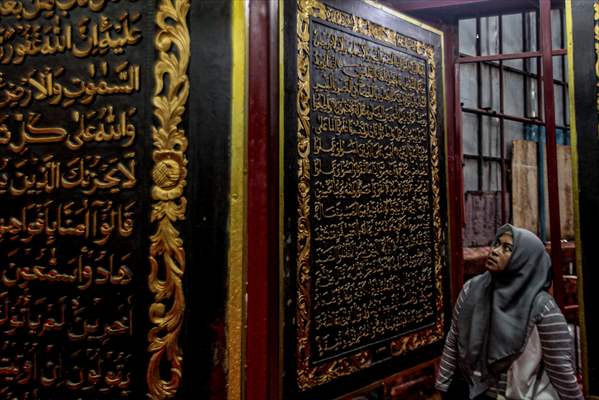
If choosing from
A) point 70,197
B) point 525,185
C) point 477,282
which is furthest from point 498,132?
point 70,197

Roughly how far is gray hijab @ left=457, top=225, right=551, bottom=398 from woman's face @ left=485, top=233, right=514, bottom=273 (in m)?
0.02

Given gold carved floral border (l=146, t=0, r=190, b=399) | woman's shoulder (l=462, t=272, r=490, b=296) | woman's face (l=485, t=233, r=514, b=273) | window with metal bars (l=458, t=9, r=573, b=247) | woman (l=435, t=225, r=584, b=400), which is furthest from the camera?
window with metal bars (l=458, t=9, r=573, b=247)

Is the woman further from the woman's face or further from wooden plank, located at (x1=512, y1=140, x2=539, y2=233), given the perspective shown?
wooden plank, located at (x1=512, y1=140, x2=539, y2=233)

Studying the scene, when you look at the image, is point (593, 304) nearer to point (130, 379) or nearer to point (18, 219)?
point (130, 379)

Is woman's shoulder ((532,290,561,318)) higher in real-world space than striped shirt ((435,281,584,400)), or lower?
higher

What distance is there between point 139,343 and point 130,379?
0.14 meters

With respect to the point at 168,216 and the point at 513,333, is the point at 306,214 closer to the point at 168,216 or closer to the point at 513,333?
the point at 168,216

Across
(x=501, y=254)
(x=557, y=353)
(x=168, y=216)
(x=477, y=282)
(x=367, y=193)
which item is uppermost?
(x=367, y=193)

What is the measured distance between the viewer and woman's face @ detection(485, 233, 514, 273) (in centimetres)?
226

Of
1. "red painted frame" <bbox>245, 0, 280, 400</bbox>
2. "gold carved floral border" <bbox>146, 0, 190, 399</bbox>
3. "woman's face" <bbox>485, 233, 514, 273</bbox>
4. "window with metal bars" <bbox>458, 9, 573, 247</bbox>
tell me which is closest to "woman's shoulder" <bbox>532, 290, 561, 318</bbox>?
"woman's face" <bbox>485, 233, 514, 273</bbox>

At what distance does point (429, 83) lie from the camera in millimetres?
3094

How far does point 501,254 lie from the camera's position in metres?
2.27

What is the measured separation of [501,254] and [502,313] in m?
0.26

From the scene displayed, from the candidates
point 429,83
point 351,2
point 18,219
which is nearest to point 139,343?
point 18,219
